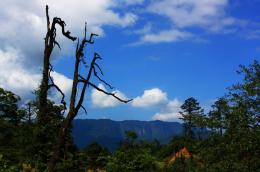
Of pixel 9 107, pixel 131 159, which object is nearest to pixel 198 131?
pixel 131 159

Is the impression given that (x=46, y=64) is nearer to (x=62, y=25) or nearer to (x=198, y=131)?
(x=62, y=25)

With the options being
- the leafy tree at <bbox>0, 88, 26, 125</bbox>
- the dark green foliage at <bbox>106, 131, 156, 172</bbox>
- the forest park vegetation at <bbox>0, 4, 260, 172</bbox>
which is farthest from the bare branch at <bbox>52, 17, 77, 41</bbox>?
the leafy tree at <bbox>0, 88, 26, 125</bbox>

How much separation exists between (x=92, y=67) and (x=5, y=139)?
33.7 metres

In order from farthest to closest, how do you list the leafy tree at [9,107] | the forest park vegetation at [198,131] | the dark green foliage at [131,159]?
the leafy tree at [9,107]
the dark green foliage at [131,159]
the forest park vegetation at [198,131]

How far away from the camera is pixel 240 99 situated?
2180 centimetres

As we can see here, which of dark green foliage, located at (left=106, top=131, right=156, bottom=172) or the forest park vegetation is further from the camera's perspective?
dark green foliage, located at (left=106, top=131, right=156, bottom=172)

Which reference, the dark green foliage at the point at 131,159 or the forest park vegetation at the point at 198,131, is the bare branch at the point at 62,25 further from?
the dark green foliage at the point at 131,159

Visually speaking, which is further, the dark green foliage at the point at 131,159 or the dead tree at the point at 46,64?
the dark green foliage at the point at 131,159

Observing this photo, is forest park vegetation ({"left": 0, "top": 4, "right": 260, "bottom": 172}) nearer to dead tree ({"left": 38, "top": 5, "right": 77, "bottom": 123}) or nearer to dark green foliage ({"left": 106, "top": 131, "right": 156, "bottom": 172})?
dead tree ({"left": 38, "top": 5, "right": 77, "bottom": 123})

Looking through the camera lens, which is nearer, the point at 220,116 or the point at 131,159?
the point at 220,116

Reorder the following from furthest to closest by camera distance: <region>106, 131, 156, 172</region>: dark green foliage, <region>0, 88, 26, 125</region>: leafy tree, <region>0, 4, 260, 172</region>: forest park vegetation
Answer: <region>0, 88, 26, 125</region>: leafy tree
<region>106, 131, 156, 172</region>: dark green foliage
<region>0, 4, 260, 172</region>: forest park vegetation

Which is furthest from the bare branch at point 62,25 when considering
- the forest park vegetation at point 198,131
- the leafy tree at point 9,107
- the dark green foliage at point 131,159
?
the leafy tree at point 9,107

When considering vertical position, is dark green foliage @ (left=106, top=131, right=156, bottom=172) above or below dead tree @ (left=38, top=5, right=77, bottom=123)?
below

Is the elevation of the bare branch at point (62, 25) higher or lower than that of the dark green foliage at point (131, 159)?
higher
